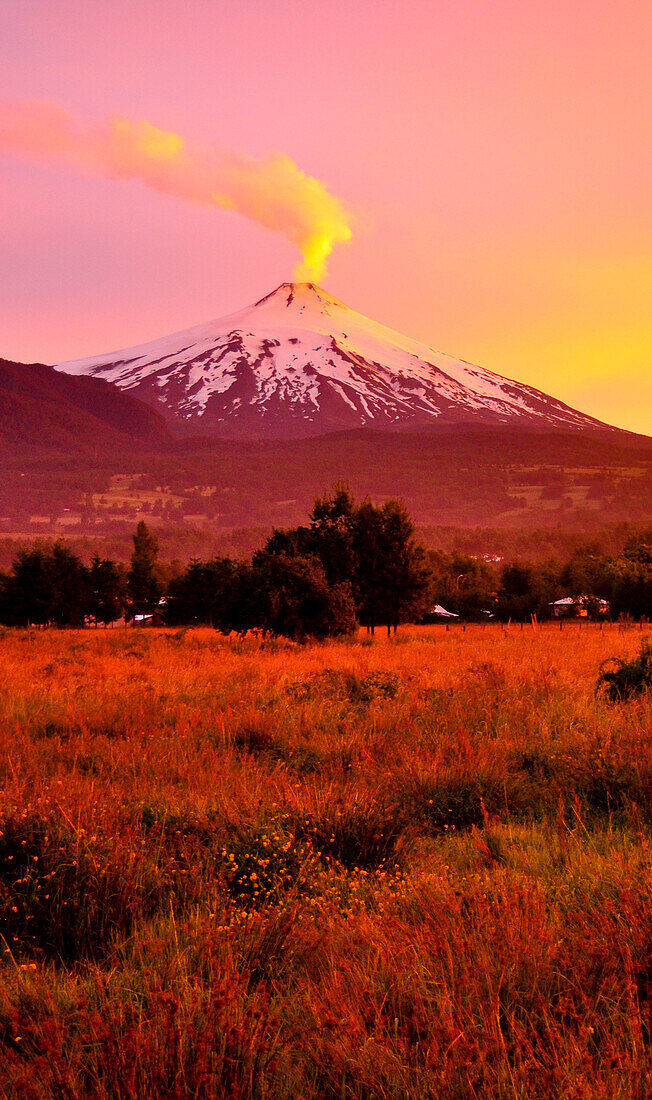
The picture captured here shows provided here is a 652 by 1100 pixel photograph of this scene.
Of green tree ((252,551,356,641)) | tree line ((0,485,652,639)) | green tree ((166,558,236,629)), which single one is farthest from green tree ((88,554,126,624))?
green tree ((252,551,356,641))

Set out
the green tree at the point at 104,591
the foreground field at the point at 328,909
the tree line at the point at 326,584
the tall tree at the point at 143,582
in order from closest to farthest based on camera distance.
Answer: the foreground field at the point at 328,909, the tree line at the point at 326,584, the green tree at the point at 104,591, the tall tree at the point at 143,582

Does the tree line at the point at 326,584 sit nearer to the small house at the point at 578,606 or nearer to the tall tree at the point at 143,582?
the tall tree at the point at 143,582

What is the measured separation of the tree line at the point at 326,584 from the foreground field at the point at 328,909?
63.8 ft

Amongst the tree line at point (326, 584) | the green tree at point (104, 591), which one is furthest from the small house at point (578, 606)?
the green tree at point (104, 591)

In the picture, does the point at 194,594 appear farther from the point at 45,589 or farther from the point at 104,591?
the point at 45,589

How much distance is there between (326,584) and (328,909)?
23996 millimetres

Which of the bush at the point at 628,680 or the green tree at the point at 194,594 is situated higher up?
the bush at the point at 628,680

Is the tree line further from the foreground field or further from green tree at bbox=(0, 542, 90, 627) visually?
the foreground field

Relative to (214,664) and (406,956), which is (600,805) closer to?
(406,956)

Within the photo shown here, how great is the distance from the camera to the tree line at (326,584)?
89.1 ft

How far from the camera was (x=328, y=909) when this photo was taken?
3.55 meters

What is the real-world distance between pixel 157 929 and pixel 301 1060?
3.83 ft

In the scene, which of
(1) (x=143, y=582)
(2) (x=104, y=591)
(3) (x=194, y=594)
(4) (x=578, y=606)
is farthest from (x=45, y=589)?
(4) (x=578, y=606)

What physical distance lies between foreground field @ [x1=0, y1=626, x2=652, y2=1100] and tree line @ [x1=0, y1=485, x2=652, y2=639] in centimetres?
1945
